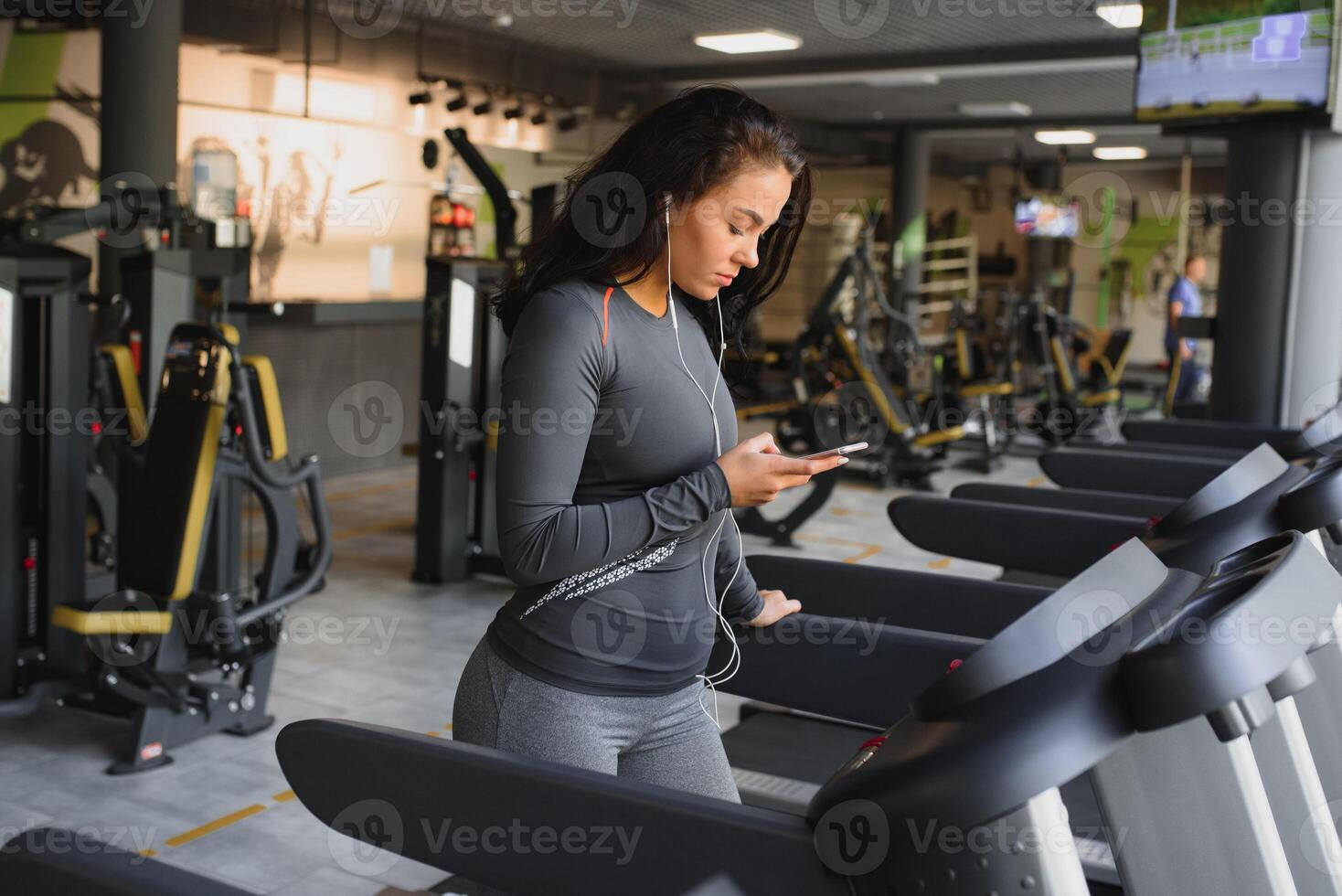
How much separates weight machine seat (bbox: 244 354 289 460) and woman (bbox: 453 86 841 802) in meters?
2.27

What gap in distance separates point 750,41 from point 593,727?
8.22 metres

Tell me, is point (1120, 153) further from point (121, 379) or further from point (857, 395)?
point (121, 379)

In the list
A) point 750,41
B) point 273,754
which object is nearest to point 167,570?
point 273,754

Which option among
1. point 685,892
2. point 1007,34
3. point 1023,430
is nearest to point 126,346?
point 685,892

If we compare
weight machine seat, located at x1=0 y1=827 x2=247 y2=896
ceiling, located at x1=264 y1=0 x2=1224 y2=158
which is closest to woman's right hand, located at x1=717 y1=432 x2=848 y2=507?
weight machine seat, located at x1=0 y1=827 x2=247 y2=896

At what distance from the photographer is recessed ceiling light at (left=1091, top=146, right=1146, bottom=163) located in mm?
15602

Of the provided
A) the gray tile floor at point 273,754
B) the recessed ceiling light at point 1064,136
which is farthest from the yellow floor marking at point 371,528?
the recessed ceiling light at point 1064,136

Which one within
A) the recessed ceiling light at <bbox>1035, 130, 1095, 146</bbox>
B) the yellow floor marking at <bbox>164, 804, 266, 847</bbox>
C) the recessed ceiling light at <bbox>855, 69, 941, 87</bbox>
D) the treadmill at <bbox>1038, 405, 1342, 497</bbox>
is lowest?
the yellow floor marking at <bbox>164, 804, 266, 847</bbox>

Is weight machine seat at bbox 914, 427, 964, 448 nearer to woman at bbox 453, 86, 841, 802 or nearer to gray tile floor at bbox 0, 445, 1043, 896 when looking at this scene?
gray tile floor at bbox 0, 445, 1043, 896

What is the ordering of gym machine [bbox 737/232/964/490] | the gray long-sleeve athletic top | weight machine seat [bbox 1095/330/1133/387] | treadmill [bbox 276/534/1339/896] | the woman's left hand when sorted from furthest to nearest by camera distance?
weight machine seat [bbox 1095/330/1133/387] < gym machine [bbox 737/232/964/490] < the woman's left hand < the gray long-sleeve athletic top < treadmill [bbox 276/534/1339/896]

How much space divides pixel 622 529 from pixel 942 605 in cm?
73

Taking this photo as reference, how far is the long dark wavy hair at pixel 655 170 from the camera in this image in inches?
57.1

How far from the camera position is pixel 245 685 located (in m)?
3.69

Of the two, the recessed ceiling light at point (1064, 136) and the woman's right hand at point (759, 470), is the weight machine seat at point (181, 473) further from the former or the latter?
the recessed ceiling light at point (1064, 136)
